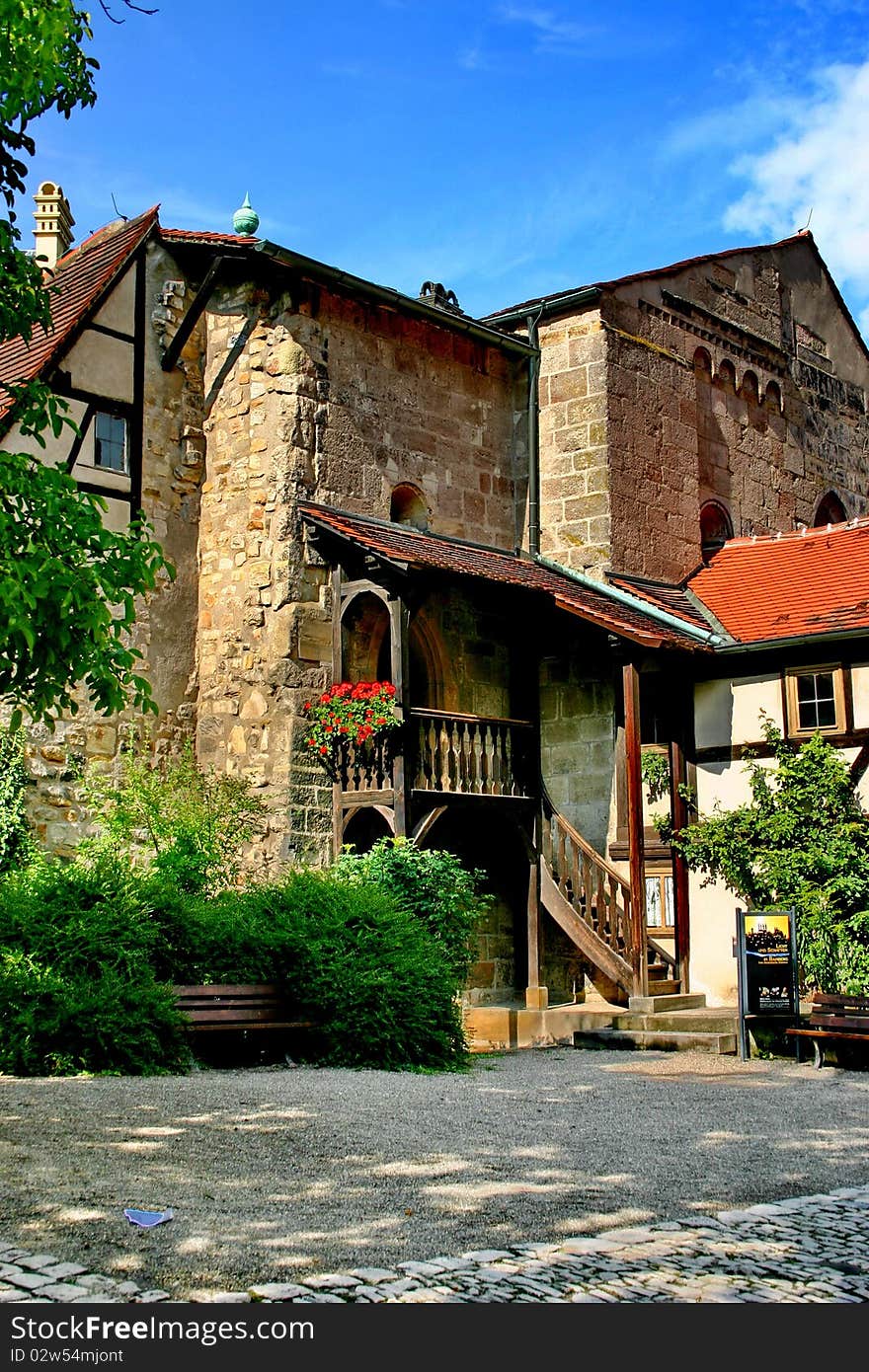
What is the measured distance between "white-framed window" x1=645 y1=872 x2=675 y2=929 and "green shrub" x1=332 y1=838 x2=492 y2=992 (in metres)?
3.28

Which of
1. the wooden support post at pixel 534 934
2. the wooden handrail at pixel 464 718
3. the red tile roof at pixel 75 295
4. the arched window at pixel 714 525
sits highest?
the red tile roof at pixel 75 295

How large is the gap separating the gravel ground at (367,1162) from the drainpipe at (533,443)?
850 centimetres

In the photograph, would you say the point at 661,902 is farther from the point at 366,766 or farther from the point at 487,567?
the point at 487,567

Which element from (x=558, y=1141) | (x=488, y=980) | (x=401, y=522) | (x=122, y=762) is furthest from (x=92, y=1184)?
(x=401, y=522)

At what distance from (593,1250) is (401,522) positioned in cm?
1252

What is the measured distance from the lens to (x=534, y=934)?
15.6 m

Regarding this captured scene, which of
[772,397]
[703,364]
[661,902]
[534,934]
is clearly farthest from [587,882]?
[772,397]

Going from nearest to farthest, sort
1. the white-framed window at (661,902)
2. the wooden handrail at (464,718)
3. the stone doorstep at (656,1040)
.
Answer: the stone doorstep at (656,1040)
the wooden handrail at (464,718)
the white-framed window at (661,902)

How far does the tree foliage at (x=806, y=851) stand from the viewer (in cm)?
1438

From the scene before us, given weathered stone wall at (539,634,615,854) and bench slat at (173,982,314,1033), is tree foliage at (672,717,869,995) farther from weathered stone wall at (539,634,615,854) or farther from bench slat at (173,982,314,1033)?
bench slat at (173,982,314,1033)

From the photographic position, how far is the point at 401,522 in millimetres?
17250

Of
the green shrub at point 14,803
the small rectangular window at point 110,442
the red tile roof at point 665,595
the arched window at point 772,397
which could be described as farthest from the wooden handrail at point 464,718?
the arched window at point 772,397

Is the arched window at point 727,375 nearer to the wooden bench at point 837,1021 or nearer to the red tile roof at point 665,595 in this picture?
the red tile roof at point 665,595

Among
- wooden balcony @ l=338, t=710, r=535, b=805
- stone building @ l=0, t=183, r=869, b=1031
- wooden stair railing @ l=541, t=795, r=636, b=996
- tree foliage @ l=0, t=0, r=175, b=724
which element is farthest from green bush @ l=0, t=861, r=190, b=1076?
wooden stair railing @ l=541, t=795, r=636, b=996
